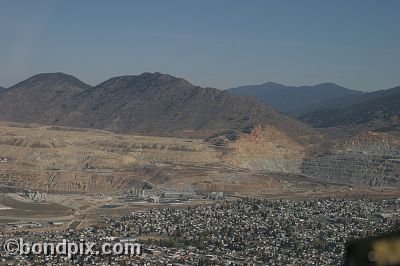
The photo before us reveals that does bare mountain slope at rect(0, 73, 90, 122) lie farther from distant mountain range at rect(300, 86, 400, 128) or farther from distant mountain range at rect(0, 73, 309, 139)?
distant mountain range at rect(300, 86, 400, 128)

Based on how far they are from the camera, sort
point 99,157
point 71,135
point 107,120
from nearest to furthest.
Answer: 1. point 99,157
2. point 71,135
3. point 107,120

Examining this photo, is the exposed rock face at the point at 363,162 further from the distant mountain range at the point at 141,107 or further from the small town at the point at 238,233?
the small town at the point at 238,233

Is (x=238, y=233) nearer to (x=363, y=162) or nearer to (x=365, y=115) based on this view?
(x=363, y=162)

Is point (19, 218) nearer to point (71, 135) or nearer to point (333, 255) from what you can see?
point (333, 255)

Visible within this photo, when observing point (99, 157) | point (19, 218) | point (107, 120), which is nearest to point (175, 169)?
point (99, 157)

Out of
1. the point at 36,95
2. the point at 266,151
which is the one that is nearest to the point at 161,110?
the point at 36,95

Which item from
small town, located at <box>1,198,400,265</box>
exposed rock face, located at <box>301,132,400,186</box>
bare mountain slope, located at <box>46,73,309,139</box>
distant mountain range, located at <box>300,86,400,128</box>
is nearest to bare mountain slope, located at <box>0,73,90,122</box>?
bare mountain slope, located at <box>46,73,309,139</box>
